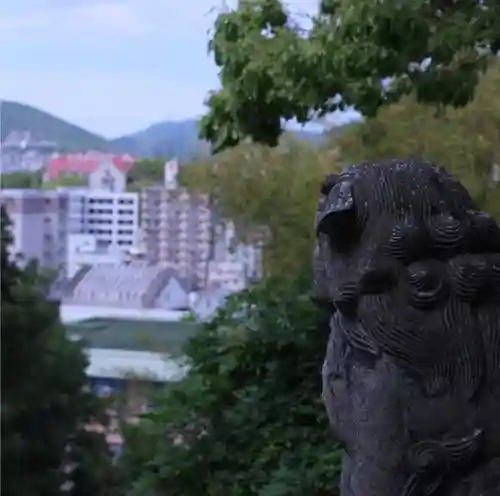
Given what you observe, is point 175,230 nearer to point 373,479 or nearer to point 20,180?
point 20,180

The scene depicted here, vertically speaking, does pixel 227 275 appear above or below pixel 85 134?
below

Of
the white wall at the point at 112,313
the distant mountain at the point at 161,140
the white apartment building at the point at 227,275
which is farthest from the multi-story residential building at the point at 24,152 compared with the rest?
the white apartment building at the point at 227,275

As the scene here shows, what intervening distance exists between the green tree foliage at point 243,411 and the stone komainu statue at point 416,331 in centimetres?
109

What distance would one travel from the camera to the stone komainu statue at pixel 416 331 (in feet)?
2.19

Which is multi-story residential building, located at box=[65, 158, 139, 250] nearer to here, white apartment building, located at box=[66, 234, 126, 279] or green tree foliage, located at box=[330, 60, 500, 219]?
white apartment building, located at box=[66, 234, 126, 279]

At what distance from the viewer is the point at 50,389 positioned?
2.04m

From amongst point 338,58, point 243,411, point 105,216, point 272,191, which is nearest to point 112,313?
point 105,216

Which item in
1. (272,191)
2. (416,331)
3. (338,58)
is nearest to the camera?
(416,331)

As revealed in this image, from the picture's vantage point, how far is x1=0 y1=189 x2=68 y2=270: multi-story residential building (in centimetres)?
207

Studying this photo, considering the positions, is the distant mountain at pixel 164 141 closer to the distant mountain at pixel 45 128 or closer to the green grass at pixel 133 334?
the distant mountain at pixel 45 128

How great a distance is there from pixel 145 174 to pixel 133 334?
314 mm

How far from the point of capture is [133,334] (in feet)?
7.11

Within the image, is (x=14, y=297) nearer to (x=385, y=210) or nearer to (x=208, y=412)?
(x=208, y=412)

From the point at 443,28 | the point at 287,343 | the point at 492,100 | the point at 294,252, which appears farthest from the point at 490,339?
the point at 492,100
